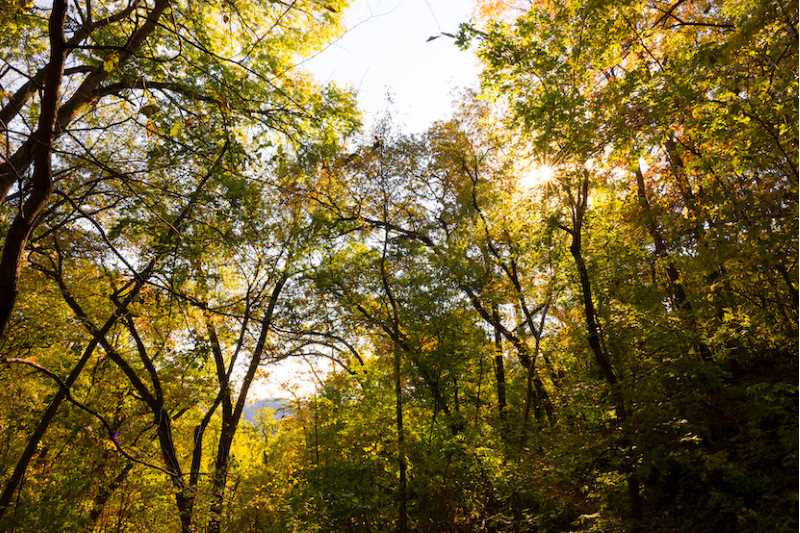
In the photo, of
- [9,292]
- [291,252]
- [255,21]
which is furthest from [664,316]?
[9,292]

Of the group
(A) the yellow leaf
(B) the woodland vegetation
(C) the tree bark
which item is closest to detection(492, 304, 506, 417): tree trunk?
(B) the woodland vegetation

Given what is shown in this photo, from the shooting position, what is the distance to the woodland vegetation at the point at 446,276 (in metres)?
4.97

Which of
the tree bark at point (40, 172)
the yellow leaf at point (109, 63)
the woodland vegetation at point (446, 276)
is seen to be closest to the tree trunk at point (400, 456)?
the woodland vegetation at point (446, 276)

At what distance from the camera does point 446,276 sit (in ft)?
34.9

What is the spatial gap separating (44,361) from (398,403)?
8597 millimetres

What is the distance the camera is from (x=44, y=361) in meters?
11.1

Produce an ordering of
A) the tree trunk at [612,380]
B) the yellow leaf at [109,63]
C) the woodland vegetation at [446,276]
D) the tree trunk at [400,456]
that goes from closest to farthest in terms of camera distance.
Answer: the yellow leaf at [109,63]
the woodland vegetation at [446,276]
the tree trunk at [612,380]
the tree trunk at [400,456]

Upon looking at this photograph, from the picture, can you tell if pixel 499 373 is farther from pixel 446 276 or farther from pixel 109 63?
pixel 109 63

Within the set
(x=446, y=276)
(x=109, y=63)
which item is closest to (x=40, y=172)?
(x=109, y=63)

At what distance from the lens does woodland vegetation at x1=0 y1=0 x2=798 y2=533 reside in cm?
497

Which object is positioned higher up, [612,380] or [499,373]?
[499,373]

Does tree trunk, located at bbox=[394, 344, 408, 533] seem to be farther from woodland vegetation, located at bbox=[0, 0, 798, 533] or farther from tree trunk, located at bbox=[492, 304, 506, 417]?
tree trunk, located at bbox=[492, 304, 506, 417]

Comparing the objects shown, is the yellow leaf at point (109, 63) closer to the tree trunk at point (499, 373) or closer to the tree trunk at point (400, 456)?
the tree trunk at point (400, 456)

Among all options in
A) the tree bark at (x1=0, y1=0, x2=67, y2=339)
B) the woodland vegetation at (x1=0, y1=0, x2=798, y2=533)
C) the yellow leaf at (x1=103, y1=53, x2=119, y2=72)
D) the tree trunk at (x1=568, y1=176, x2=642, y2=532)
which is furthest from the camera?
the tree trunk at (x1=568, y1=176, x2=642, y2=532)
